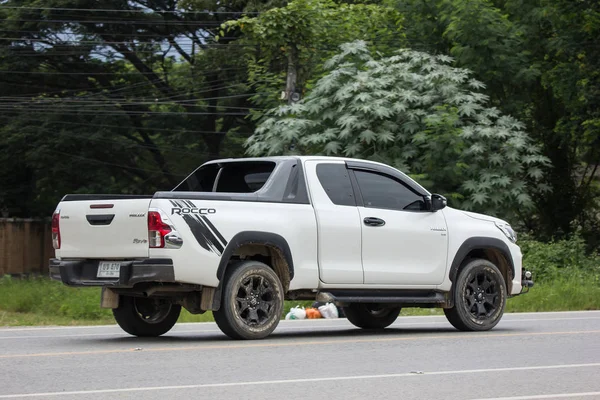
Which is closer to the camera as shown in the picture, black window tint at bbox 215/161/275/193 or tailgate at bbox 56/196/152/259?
tailgate at bbox 56/196/152/259

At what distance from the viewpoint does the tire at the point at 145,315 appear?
40.1 ft

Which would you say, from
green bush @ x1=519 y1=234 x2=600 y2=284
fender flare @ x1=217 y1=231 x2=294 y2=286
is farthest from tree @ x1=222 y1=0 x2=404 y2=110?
fender flare @ x1=217 y1=231 x2=294 y2=286

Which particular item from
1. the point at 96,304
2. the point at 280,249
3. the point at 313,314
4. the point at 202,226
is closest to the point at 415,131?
the point at 313,314

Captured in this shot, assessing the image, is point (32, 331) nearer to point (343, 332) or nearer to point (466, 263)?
point (343, 332)

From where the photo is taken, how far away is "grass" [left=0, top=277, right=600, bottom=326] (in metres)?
18.2

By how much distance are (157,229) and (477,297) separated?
4.32m

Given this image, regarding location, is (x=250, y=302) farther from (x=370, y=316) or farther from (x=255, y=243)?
(x=370, y=316)

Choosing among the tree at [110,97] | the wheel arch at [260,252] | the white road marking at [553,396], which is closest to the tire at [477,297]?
the wheel arch at [260,252]

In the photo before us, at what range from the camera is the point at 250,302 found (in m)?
11.5

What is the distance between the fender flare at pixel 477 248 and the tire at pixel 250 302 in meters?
2.42

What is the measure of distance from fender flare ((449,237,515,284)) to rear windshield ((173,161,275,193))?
8.12 feet

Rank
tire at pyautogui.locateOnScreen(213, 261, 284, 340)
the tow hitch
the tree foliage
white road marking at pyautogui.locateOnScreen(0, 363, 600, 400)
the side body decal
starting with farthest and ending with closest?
the tree foliage → the tow hitch → tire at pyautogui.locateOnScreen(213, 261, 284, 340) → the side body decal → white road marking at pyautogui.locateOnScreen(0, 363, 600, 400)

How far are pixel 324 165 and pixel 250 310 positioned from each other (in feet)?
6.39

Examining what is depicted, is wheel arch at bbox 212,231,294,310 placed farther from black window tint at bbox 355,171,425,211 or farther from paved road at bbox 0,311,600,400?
black window tint at bbox 355,171,425,211
